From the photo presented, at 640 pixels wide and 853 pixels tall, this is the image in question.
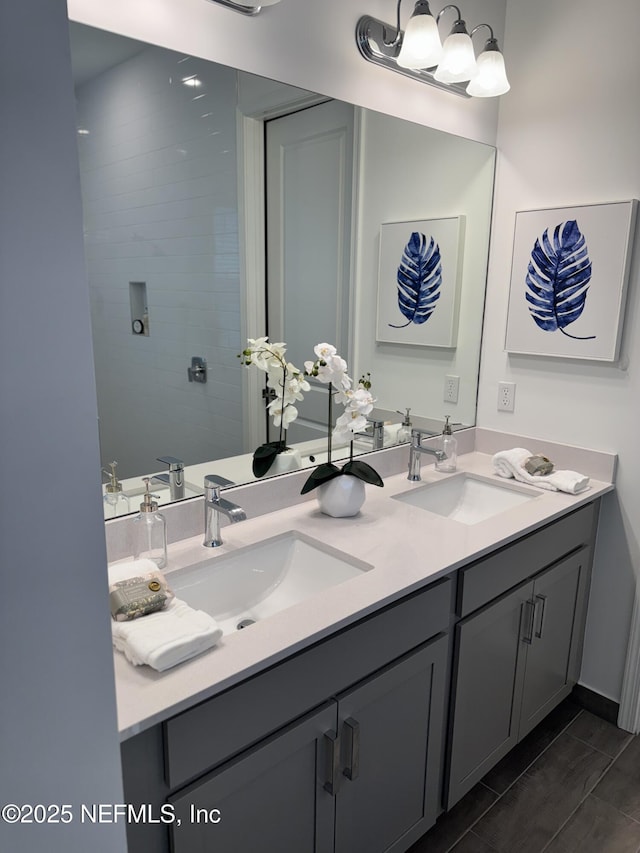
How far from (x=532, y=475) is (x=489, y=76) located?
1313 mm

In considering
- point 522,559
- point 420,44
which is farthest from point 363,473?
point 420,44

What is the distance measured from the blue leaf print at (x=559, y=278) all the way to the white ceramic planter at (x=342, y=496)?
3.25 feet

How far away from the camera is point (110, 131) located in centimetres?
131

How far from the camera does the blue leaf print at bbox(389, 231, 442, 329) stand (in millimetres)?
2143

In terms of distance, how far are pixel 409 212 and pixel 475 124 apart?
42cm

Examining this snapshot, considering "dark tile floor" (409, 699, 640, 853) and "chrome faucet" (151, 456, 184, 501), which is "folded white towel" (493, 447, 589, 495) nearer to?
"dark tile floor" (409, 699, 640, 853)

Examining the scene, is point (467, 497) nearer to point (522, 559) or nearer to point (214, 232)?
point (522, 559)

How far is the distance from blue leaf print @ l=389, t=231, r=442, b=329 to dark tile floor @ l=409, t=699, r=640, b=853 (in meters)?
1.55

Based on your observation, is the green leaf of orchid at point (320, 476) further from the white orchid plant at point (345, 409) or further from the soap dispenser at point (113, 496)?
the soap dispenser at point (113, 496)

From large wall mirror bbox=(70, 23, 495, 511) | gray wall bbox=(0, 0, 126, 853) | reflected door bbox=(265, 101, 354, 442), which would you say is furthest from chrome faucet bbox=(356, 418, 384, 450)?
gray wall bbox=(0, 0, 126, 853)

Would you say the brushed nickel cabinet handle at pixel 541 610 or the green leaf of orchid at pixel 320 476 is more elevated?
the green leaf of orchid at pixel 320 476

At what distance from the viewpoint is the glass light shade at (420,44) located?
5.59 feet

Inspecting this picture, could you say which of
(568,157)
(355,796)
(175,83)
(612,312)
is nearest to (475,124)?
(568,157)

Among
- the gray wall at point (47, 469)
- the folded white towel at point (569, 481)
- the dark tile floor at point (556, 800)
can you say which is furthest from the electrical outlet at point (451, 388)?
the gray wall at point (47, 469)
